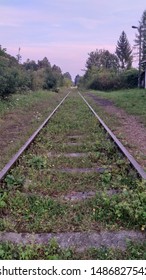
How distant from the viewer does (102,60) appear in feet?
387

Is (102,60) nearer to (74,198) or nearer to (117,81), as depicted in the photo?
(117,81)

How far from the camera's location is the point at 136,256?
3.86m

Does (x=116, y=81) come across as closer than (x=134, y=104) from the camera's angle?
No

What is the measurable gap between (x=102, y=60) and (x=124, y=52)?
273 inches

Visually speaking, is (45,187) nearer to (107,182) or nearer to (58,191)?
(58,191)

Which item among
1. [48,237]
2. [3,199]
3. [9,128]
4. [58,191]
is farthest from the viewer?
[9,128]

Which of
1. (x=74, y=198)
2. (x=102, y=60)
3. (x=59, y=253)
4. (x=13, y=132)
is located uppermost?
(x=102, y=60)

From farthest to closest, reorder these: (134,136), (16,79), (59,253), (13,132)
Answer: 1. (16,79)
2. (13,132)
3. (134,136)
4. (59,253)

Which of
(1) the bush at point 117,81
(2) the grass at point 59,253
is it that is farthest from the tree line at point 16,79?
(2) the grass at point 59,253

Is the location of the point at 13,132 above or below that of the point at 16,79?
below

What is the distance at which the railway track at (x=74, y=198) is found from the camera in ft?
14.2

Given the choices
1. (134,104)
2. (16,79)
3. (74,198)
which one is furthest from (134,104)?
(74,198)

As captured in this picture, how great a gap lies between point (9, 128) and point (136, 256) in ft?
31.3
